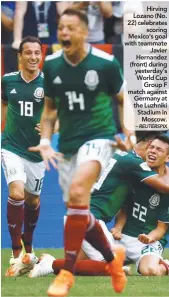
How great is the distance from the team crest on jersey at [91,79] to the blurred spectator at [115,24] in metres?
5.34

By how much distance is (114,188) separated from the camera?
10031 mm

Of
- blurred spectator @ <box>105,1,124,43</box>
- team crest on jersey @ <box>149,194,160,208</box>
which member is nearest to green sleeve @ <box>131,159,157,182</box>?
team crest on jersey @ <box>149,194,160,208</box>

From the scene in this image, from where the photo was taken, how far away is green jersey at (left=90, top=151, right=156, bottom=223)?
9.92m

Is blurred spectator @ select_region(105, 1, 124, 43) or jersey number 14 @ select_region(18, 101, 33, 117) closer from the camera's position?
jersey number 14 @ select_region(18, 101, 33, 117)

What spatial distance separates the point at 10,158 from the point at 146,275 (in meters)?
1.79

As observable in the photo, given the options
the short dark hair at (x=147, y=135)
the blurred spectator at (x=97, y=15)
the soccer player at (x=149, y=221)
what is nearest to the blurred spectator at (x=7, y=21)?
the blurred spectator at (x=97, y=15)

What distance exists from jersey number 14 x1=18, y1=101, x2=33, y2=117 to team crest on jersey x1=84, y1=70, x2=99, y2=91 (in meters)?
2.70

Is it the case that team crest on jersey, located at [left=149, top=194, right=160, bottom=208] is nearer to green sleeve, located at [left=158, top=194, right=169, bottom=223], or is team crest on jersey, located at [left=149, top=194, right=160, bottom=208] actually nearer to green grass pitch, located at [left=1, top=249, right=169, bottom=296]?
green sleeve, located at [left=158, top=194, right=169, bottom=223]

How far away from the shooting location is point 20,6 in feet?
42.7

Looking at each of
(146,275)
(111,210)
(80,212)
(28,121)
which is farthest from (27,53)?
(80,212)

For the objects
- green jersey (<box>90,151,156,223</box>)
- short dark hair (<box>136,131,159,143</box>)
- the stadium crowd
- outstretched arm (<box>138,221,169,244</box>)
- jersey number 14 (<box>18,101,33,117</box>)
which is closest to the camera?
the stadium crowd

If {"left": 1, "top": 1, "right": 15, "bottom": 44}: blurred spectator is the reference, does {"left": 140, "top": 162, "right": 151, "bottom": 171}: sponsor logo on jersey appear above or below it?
below

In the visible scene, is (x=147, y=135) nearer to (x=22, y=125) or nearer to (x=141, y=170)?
(x=141, y=170)

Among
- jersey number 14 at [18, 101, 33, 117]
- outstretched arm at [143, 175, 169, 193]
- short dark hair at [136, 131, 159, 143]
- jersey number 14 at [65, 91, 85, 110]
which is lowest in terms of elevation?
outstretched arm at [143, 175, 169, 193]
